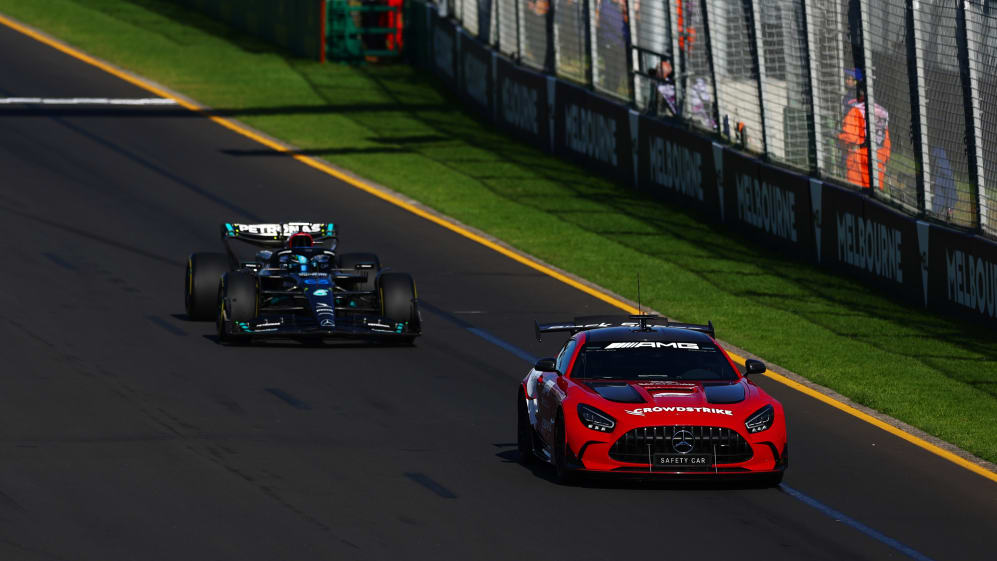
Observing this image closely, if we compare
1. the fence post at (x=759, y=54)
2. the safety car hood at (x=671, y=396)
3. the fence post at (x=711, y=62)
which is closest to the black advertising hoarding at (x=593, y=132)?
the fence post at (x=711, y=62)

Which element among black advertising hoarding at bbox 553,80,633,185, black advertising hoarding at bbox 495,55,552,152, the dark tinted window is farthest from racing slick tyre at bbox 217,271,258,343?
black advertising hoarding at bbox 495,55,552,152

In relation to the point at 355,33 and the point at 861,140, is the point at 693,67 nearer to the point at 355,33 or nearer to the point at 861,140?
the point at 861,140

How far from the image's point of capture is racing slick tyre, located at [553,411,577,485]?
48.3ft

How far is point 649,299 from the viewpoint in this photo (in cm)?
2495

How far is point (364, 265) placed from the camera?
Result: 22.4 metres

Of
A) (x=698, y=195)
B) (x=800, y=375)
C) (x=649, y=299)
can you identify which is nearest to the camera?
(x=800, y=375)

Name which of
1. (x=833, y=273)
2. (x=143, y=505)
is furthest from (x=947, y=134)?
(x=143, y=505)

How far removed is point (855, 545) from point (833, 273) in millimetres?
13737

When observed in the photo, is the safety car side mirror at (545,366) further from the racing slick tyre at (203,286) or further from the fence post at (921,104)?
the fence post at (921,104)

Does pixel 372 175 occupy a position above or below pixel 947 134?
below

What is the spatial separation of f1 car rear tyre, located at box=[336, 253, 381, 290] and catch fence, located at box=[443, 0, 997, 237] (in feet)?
21.9

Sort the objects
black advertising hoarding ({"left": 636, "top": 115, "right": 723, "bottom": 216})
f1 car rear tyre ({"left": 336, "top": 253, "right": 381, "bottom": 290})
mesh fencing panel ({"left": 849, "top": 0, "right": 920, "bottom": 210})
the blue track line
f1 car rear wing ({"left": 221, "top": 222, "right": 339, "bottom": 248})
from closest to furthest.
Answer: the blue track line
f1 car rear tyre ({"left": 336, "top": 253, "right": 381, "bottom": 290})
f1 car rear wing ({"left": 221, "top": 222, "right": 339, "bottom": 248})
mesh fencing panel ({"left": 849, "top": 0, "right": 920, "bottom": 210})
black advertising hoarding ({"left": 636, "top": 115, "right": 723, "bottom": 216})

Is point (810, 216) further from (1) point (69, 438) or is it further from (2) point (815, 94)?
(1) point (69, 438)

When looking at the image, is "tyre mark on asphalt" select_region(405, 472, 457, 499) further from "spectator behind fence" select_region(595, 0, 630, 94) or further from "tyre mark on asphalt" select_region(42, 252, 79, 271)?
"spectator behind fence" select_region(595, 0, 630, 94)
